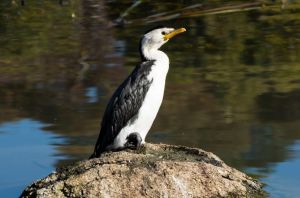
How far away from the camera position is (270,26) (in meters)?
19.1

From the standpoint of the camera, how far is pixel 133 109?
10.6 metres

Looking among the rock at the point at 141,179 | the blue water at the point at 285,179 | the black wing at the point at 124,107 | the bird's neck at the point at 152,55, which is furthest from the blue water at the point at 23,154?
the blue water at the point at 285,179

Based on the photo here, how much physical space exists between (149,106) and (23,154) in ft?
8.37

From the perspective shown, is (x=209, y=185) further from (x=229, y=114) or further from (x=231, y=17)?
(x=231, y=17)

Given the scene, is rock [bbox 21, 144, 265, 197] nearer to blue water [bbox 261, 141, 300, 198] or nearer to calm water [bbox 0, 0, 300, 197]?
blue water [bbox 261, 141, 300, 198]

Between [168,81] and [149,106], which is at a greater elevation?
[149,106]

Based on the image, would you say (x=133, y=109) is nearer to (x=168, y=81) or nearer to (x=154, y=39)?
(x=154, y=39)

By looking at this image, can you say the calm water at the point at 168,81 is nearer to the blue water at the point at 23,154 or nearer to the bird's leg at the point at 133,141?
the blue water at the point at 23,154

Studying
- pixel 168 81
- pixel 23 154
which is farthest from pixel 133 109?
pixel 168 81

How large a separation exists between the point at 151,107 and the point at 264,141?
2.42 meters

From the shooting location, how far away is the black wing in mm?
10453

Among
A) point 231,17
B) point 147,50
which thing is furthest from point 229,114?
point 231,17

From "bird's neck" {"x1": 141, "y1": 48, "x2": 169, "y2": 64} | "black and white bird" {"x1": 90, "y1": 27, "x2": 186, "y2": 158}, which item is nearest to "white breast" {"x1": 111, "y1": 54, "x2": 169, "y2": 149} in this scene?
"black and white bird" {"x1": 90, "y1": 27, "x2": 186, "y2": 158}

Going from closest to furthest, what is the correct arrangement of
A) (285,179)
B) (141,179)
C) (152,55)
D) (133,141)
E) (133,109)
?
(141,179) < (133,141) < (133,109) < (152,55) < (285,179)
